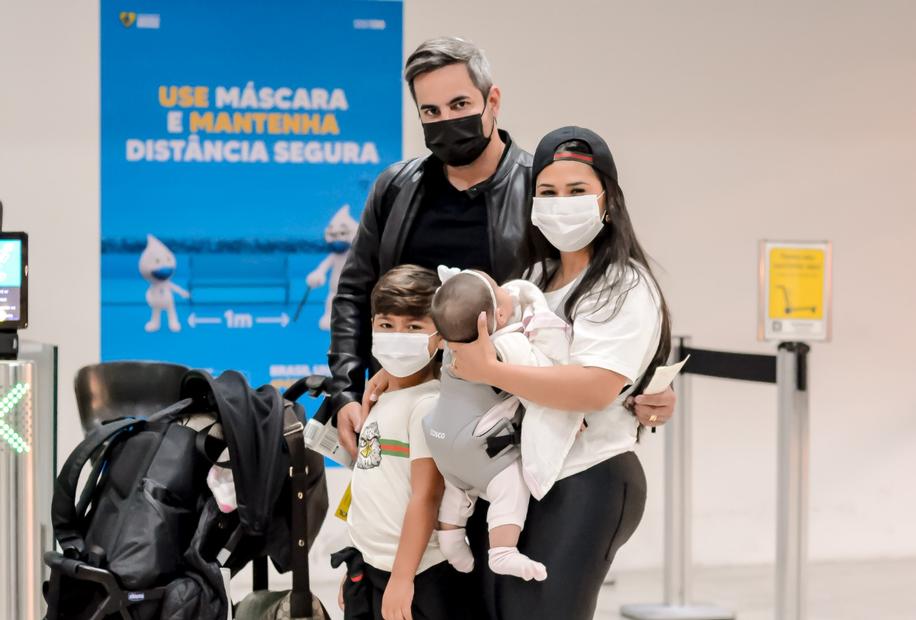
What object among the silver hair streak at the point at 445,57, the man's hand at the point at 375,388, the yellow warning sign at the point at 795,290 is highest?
the silver hair streak at the point at 445,57

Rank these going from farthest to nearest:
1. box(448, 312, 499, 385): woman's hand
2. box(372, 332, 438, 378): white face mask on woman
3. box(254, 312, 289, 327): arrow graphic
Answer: box(254, 312, 289, 327): arrow graphic < box(372, 332, 438, 378): white face mask on woman < box(448, 312, 499, 385): woman's hand

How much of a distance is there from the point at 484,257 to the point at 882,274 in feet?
11.4

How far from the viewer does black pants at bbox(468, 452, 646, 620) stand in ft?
6.37

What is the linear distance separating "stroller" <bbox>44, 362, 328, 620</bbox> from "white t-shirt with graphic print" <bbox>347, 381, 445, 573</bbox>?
1.53ft

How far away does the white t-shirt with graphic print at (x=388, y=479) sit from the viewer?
2.23 meters

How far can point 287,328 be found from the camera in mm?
4785

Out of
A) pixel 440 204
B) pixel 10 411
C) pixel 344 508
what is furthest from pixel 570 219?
pixel 10 411

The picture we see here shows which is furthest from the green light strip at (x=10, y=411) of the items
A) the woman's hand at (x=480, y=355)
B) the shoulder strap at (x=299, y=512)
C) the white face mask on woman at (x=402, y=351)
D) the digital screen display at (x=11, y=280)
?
the woman's hand at (x=480, y=355)

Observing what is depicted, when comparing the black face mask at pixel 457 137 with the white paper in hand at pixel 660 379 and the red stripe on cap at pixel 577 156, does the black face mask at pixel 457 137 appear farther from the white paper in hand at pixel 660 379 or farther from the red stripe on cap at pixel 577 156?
the white paper in hand at pixel 660 379

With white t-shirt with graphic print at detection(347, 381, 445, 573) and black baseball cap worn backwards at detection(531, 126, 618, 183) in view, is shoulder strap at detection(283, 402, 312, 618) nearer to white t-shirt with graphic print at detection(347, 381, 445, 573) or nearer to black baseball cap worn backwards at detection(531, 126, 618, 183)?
white t-shirt with graphic print at detection(347, 381, 445, 573)

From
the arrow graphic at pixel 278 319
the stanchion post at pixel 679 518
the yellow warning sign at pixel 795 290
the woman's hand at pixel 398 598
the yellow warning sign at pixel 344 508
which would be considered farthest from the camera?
the arrow graphic at pixel 278 319

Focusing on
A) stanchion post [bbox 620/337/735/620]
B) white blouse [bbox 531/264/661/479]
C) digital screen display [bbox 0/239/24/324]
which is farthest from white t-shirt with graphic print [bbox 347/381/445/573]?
stanchion post [bbox 620/337/735/620]

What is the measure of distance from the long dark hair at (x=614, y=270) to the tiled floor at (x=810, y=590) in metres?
2.65

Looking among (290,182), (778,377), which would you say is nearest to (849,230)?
(778,377)
